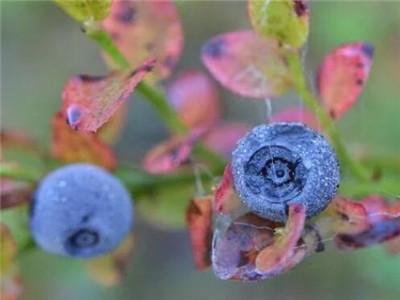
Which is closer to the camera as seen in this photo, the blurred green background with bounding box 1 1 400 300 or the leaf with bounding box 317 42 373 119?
the leaf with bounding box 317 42 373 119

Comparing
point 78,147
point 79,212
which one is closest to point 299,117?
point 78,147

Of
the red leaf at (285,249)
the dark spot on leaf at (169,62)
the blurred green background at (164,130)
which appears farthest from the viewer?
the blurred green background at (164,130)

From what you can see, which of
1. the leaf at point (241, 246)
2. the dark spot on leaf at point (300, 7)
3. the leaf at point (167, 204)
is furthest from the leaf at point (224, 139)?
the leaf at point (241, 246)

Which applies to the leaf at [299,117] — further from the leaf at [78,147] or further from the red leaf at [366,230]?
the red leaf at [366,230]

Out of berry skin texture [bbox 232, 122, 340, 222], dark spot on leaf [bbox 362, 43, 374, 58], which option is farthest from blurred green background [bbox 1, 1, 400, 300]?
berry skin texture [bbox 232, 122, 340, 222]

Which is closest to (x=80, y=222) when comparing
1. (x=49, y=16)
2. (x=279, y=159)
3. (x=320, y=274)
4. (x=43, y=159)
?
(x=43, y=159)

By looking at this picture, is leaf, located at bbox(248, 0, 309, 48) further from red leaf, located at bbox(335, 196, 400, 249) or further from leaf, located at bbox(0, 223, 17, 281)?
leaf, located at bbox(0, 223, 17, 281)
